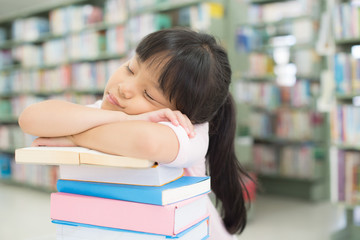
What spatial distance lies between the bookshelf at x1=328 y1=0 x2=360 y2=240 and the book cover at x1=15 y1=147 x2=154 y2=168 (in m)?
2.38

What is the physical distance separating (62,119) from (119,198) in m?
0.18

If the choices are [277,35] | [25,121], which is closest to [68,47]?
[277,35]

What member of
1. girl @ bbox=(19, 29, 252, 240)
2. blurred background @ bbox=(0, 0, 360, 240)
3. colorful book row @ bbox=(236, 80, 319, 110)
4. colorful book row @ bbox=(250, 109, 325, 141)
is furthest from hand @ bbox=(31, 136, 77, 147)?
colorful book row @ bbox=(250, 109, 325, 141)

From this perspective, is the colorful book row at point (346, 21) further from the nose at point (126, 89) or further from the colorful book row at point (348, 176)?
the nose at point (126, 89)

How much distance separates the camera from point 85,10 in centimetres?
438

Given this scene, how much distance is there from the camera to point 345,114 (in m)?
2.70

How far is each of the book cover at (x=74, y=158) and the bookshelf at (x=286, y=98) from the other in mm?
3170

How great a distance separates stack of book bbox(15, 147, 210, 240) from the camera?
0.63 m

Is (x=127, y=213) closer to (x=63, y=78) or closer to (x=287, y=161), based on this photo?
(x=287, y=161)

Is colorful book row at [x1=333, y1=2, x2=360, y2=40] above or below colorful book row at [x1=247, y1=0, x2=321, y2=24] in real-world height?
below

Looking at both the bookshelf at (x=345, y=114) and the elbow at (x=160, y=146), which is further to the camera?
the bookshelf at (x=345, y=114)

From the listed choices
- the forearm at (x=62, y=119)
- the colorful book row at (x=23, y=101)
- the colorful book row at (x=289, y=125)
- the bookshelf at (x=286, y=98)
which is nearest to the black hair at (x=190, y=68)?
the forearm at (x=62, y=119)

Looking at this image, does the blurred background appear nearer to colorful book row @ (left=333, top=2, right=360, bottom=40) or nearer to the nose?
colorful book row @ (left=333, top=2, right=360, bottom=40)

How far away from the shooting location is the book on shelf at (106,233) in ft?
2.14
